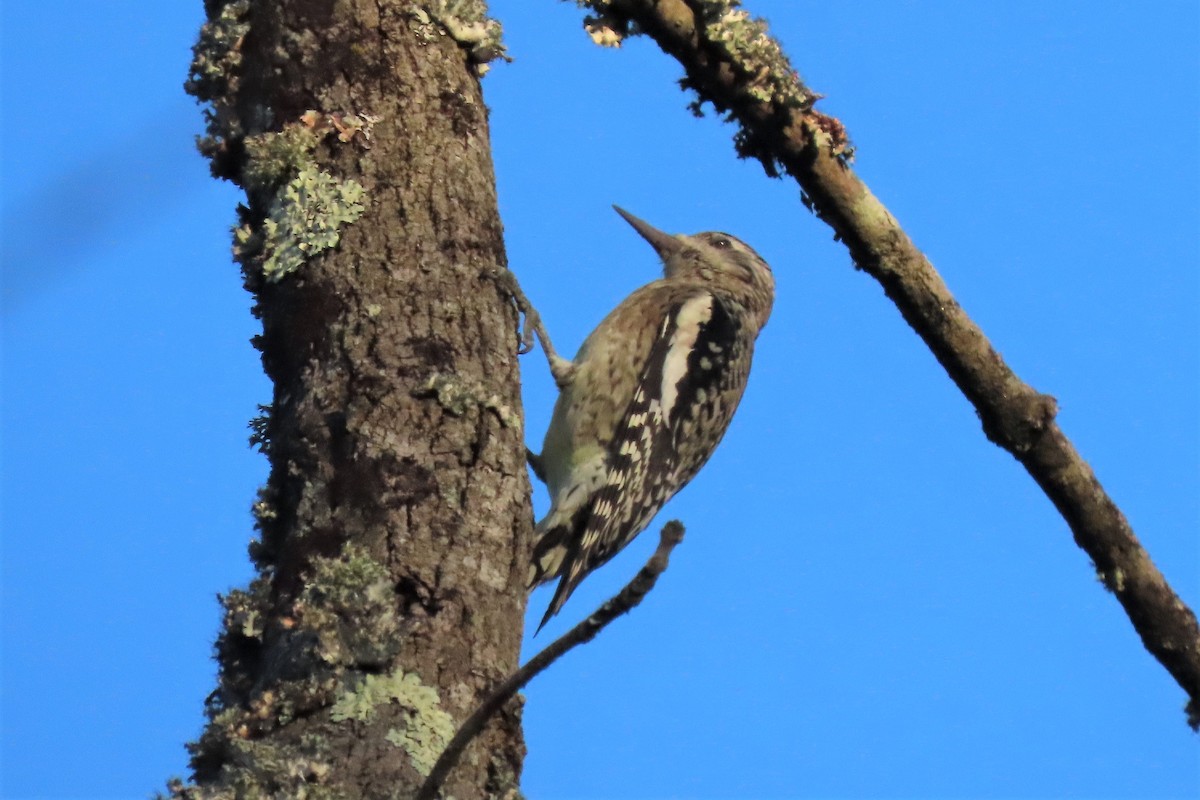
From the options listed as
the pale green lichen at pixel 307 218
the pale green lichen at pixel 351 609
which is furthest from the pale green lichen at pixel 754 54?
the pale green lichen at pixel 351 609

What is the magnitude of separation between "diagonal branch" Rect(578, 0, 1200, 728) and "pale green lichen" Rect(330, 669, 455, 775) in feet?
5.02

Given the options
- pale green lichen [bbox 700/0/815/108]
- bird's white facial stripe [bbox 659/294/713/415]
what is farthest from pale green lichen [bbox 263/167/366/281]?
bird's white facial stripe [bbox 659/294/713/415]

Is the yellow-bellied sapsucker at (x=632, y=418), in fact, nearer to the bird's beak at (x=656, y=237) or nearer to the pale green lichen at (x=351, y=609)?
the bird's beak at (x=656, y=237)

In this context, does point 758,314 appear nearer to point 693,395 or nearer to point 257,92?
point 693,395

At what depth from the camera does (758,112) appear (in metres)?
3.30

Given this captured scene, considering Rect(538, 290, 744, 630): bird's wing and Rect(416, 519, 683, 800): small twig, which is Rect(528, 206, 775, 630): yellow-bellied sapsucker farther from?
Rect(416, 519, 683, 800): small twig

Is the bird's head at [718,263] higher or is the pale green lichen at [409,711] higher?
the bird's head at [718,263]

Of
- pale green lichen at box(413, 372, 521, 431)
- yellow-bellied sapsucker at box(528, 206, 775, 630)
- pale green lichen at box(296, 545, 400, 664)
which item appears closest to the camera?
pale green lichen at box(296, 545, 400, 664)

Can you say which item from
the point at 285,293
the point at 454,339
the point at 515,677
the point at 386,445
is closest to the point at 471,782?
the point at 515,677

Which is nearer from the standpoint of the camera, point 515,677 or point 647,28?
point 515,677

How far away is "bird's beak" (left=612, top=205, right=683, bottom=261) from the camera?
6422 mm

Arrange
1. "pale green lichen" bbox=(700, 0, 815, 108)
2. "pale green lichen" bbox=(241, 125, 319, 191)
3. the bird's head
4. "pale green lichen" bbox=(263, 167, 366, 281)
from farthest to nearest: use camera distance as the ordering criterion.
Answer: the bird's head → "pale green lichen" bbox=(700, 0, 815, 108) → "pale green lichen" bbox=(241, 125, 319, 191) → "pale green lichen" bbox=(263, 167, 366, 281)

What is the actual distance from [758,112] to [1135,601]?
1449mm

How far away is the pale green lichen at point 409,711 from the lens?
227 cm
